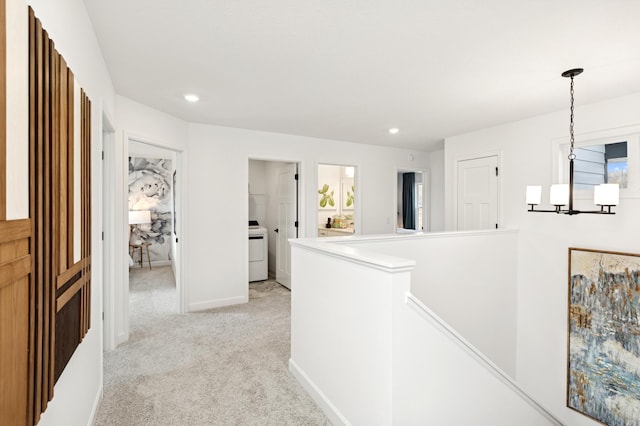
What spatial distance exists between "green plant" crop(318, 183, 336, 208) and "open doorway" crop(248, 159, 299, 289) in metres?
1.20

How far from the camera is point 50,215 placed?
1.13 meters

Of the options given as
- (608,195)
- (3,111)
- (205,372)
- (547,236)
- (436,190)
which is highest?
(436,190)

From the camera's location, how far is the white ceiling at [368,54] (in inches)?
70.9

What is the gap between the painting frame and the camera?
3041 millimetres

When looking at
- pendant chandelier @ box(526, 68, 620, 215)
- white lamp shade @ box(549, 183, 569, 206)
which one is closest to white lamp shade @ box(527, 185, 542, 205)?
pendant chandelier @ box(526, 68, 620, 215)

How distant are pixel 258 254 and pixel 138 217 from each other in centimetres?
266

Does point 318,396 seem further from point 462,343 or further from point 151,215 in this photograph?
point 151,215

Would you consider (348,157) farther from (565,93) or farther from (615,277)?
(615,277)

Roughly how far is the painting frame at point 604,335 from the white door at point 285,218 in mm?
3550

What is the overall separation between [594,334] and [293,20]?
4007 millimetres

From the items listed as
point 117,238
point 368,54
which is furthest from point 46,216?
point 117,238

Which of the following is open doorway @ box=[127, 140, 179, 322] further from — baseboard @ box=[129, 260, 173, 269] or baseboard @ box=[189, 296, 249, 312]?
baseboard @ box=[189, 296, 249, 312]

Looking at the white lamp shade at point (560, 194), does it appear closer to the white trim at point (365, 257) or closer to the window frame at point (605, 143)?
the window frame at point (605, 143)

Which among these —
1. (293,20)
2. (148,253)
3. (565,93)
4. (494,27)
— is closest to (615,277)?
(565,93)
